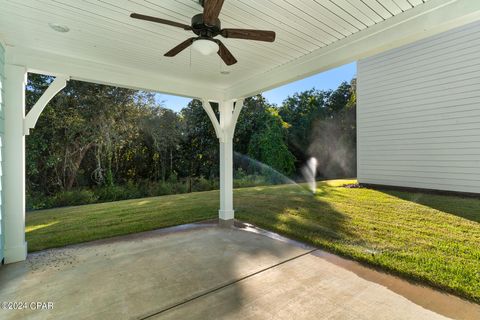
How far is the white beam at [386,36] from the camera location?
2051 millimetres

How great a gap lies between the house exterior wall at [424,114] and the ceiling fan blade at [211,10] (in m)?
7.20

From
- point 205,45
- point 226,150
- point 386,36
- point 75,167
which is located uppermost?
point 386,36

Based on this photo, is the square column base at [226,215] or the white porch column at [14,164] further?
the square column base at [226,215]

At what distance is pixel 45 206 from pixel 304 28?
7732mm

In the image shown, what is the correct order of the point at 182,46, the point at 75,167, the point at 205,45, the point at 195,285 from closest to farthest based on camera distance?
the point at 205,45 → the point at 182,46 → the point at 195,285 → the point at 75,167

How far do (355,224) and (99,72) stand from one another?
4851 millimetres

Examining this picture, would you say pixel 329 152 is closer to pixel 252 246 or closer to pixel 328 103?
pixel 328 103

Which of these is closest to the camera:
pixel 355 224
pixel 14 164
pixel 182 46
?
pixel 182 46

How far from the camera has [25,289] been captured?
2.39 metres

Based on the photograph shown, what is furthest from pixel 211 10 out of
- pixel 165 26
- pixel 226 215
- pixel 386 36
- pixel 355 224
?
pixel 355 224

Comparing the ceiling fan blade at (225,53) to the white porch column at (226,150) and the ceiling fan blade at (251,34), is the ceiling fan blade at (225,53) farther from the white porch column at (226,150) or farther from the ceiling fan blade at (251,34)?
the white porch column at (226,150)

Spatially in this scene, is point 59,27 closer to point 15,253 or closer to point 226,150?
point 15,253

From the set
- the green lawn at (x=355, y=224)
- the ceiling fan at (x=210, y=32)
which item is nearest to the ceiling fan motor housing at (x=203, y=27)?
the ceiling fan at (x=210, y=32)

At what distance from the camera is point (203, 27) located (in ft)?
6.69
